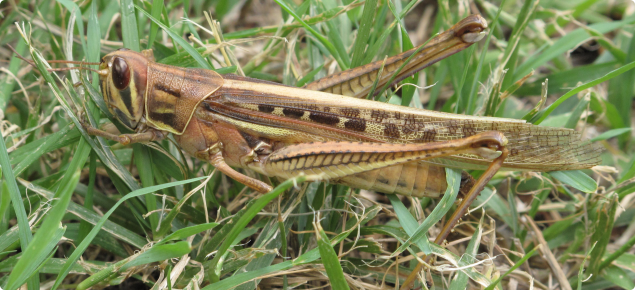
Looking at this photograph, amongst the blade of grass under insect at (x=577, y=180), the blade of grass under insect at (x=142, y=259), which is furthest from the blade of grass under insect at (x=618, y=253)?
the blade of grass under insect at (x=142, y=259)

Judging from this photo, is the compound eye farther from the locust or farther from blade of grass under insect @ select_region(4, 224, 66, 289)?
blade of grass under insect @ select_region(4, 224, 66, 289)

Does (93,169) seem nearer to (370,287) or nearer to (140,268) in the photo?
(140,268)

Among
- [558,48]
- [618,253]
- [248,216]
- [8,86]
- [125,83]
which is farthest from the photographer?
[558,48]

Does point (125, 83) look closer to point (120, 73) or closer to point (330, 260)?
point (120, 73)

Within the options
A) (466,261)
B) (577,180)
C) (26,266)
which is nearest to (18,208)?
(26,266)

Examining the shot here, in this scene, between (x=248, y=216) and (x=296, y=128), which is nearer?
(x=248, y=216)
